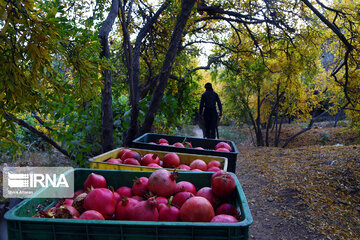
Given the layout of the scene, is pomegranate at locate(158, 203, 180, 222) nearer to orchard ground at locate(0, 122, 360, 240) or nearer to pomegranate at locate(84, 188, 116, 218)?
pomegranate at locate(84, 188, 116, 218)

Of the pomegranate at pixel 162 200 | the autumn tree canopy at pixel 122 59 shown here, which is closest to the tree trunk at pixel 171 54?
the autumn tree canopy at pixel 122 59

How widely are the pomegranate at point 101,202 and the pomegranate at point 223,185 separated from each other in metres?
0.59

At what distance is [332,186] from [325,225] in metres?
1.28

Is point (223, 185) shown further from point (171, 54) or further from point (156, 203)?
point (171, 54)

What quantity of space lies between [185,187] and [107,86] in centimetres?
223

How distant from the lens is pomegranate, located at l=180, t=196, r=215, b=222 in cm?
135

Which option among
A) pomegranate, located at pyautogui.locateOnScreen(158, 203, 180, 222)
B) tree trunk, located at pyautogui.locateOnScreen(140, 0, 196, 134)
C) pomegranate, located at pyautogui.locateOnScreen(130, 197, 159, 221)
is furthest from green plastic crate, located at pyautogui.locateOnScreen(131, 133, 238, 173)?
pomegranate, located at pyautogui.locateOnScreen(130, 197, 159, 221)

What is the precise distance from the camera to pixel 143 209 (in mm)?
1351

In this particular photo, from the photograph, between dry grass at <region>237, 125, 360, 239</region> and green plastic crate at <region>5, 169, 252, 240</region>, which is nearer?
green plastic crate at <region>5, 169, 252, 240</region>

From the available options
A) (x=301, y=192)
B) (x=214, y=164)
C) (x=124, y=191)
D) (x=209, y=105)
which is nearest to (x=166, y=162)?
(x=214, y=164)

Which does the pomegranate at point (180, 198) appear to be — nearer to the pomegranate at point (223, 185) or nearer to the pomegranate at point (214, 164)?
the pomegranate at point (223, 185)

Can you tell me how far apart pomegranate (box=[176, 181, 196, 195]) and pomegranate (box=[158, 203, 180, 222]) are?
223 mm

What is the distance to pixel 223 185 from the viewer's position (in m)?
1.58

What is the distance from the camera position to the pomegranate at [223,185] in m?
1.58
